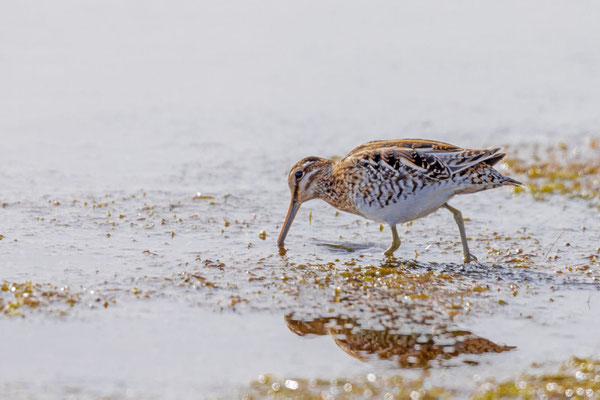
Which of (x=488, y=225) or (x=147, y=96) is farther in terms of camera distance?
(x=147, y=96)

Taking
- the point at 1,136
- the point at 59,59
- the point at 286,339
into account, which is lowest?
the point at 286,339

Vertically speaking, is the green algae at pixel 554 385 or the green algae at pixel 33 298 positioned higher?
the green algae at pixel 33 298

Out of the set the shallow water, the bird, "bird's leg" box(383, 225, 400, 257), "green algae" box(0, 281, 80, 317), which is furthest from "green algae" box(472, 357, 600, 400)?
"green algae" box(0, 281, 80, 317)

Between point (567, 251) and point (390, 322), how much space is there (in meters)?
2.56

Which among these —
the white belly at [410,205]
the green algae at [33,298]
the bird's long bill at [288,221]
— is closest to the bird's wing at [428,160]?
the white belly at [410,205]

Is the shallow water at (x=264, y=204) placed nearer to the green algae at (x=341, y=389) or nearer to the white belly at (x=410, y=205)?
the green algae at (x=341, y=389)

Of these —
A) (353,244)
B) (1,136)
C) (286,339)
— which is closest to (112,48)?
(1,136)

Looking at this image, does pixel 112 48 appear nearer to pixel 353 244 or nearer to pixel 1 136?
pixel 1 136

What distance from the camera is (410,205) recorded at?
24.9ft

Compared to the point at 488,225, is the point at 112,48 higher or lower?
higher

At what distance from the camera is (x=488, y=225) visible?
8.88m

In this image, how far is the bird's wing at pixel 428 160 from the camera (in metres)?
7.46

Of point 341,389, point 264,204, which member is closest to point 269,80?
point 264,204

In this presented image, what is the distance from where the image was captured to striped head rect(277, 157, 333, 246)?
8.34m
